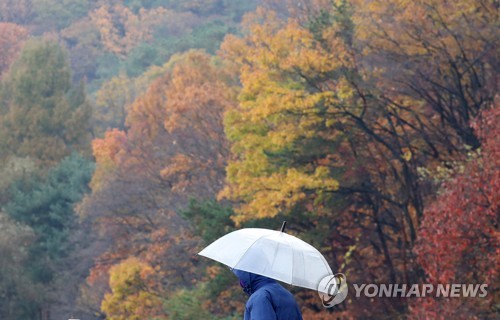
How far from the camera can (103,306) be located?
2981cm

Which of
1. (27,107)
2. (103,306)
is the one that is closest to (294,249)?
(103,306)

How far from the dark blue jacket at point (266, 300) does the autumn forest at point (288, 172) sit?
951cm

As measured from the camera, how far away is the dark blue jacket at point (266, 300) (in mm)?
5076

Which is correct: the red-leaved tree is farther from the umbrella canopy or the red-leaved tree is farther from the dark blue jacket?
the dark blue jacket

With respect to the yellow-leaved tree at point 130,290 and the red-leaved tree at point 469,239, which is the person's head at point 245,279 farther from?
the yellow-leaved tree at point 130,290

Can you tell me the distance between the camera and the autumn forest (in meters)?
19.0

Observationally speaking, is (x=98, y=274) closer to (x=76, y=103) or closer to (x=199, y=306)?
(x=199, y=306)
